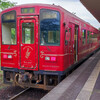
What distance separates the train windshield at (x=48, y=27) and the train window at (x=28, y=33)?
0.35 metres

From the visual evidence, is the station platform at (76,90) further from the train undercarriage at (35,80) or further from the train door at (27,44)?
the train door at (27,44)

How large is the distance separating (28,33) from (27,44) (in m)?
0.39

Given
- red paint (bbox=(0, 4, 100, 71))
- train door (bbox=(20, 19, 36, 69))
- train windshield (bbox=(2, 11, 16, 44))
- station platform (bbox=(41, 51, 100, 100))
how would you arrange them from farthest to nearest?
train windshield (bbox=(2, 11, 16, 44)) → train door (bbox=(20, 19, 36, 69)) → red paint (bbox=(0, 4, 100, 71)) → station platform (bbox=(41, 51, 100, 100))

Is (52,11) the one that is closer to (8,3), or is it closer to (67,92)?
(67,92)

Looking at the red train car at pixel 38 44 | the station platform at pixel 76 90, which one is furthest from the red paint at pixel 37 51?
the station platform at pixel 76 90

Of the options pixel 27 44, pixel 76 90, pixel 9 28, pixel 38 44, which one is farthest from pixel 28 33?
pixel 76 90

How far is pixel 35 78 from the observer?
588 cm

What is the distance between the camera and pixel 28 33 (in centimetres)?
582

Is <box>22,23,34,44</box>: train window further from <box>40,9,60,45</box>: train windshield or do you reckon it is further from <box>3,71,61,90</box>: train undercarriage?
<box>3,71,61,90</box>: train undercarriage

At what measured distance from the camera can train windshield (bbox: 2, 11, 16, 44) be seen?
6012 millimetres

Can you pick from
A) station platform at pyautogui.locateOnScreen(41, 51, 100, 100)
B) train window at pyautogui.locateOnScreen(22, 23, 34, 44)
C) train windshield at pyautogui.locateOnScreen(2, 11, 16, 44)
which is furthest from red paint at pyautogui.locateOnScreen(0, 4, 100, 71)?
station platform at pyautogui.locateOnScreen(41, 51, 100, 100)

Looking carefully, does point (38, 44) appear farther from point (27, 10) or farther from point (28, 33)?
point (27, 10)

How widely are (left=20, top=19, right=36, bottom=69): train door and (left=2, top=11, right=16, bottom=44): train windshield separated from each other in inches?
15.4

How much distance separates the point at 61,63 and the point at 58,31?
1.08 meters
